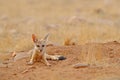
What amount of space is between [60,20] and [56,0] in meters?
7.82

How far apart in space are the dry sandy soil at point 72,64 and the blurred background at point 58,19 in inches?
61.7

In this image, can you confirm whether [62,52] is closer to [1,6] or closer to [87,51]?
[87,51]

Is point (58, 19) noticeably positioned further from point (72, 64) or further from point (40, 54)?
point (72, 64)

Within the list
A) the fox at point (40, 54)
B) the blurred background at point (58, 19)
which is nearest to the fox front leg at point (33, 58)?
the fox at point (40, 54)

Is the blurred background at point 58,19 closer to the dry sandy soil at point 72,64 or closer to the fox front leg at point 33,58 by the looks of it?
the dry sandy soil at point 72,64

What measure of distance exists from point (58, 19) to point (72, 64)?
1161cm

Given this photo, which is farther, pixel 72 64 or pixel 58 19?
pixel 58 19

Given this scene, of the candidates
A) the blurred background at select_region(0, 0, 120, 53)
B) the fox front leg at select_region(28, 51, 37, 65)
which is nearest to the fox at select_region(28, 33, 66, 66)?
the fox front leg at select_region(28, 51, 37, 65)

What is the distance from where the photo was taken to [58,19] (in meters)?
20.0

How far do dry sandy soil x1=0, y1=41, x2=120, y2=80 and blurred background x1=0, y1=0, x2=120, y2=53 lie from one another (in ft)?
5.14

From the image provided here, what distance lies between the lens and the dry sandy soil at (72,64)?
769 centimetres

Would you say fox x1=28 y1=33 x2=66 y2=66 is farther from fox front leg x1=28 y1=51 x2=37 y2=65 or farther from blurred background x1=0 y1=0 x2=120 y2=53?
blurred background x1=0 y1=0 x2=120 y2=53

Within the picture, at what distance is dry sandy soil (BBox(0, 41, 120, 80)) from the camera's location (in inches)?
A: 303

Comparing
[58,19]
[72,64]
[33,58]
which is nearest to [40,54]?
[33,58]
